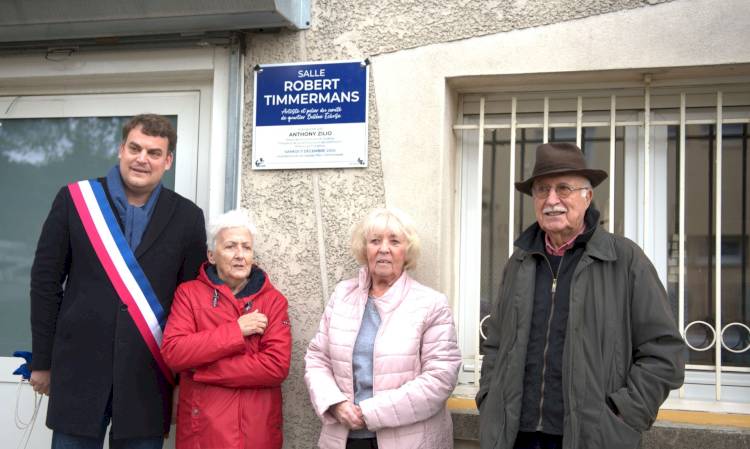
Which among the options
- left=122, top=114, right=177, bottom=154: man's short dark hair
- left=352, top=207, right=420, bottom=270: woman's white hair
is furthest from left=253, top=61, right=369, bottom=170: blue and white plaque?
left=122, top=114, right=177, bottom=154: man's short dark hair

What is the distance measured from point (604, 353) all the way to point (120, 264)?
76.1 inches

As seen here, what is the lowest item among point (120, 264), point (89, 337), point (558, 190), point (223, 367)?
point (223, 367)

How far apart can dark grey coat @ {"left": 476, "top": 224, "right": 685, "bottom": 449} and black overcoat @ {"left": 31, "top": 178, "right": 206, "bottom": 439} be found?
143 centimetres

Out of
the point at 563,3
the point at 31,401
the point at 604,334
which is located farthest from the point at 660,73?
the point at 31,401

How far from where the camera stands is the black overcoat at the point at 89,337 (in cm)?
305

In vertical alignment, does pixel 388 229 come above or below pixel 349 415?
above

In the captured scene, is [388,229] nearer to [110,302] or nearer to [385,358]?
[385,358]

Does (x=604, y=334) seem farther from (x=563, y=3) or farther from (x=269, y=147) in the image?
(x=269, y=147)

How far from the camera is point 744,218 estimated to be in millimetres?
3371

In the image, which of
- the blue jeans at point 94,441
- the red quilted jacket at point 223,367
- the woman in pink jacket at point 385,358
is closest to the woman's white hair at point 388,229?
the woman in pink jacket at point 385,358

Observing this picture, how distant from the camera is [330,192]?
3.55 m

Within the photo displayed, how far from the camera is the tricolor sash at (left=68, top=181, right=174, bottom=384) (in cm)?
311

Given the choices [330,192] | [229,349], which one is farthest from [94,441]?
[330,192]

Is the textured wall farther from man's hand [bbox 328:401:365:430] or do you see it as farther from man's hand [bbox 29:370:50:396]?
man's hand [bbox 29:370:50:396]
